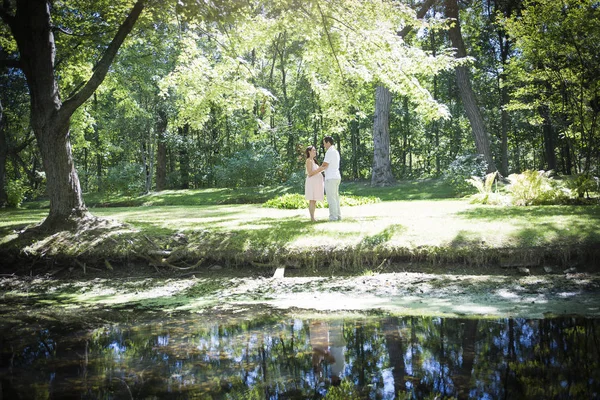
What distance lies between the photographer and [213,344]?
5.79 meters

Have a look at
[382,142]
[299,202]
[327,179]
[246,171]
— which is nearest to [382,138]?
[382,142]

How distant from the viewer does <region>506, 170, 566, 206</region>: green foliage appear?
14914 mm

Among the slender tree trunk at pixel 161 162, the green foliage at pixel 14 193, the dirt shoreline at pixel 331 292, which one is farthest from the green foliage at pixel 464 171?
the green foliage at pixel 14 193

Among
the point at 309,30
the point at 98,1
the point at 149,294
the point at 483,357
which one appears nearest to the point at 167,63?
the point at 98,1

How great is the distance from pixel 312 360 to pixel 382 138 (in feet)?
71.3

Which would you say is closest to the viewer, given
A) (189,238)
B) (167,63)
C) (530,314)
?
(530,314)

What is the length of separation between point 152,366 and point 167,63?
91.0ft

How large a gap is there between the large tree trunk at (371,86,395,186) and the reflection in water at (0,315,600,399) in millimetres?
19912

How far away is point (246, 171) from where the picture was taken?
96.5 ft

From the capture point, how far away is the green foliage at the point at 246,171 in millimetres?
29297

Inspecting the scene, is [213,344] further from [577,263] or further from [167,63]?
[167,63]

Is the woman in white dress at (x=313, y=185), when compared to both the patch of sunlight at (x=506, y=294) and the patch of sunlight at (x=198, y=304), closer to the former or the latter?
the patch of sunlight at (x=198, y=304)

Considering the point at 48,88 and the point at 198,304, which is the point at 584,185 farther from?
the point at 48,88

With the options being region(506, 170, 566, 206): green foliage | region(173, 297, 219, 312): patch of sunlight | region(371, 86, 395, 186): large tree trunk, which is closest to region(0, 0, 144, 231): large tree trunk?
region(173, 297, 219, 312): patch of sunlight
